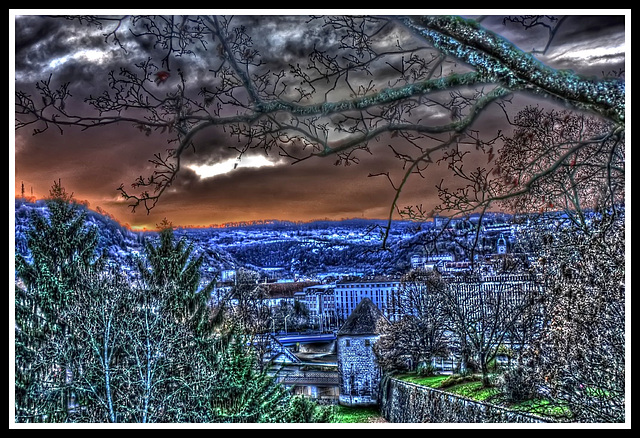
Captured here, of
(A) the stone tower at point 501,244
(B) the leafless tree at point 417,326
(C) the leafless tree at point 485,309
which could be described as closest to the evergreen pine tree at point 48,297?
(B) the leafless tree at point 417,326

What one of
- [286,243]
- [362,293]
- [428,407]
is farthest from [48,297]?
[428,407]

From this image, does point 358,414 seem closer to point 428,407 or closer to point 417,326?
point 428,407

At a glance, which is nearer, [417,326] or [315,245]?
[315,245]

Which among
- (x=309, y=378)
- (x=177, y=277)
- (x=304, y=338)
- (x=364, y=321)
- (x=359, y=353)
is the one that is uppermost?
(x=177, y=277)

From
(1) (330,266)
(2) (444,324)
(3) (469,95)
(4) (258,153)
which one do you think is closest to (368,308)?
(1) (330,266)

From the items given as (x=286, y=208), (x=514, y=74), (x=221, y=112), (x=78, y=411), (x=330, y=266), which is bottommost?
(x=78, y=411)
